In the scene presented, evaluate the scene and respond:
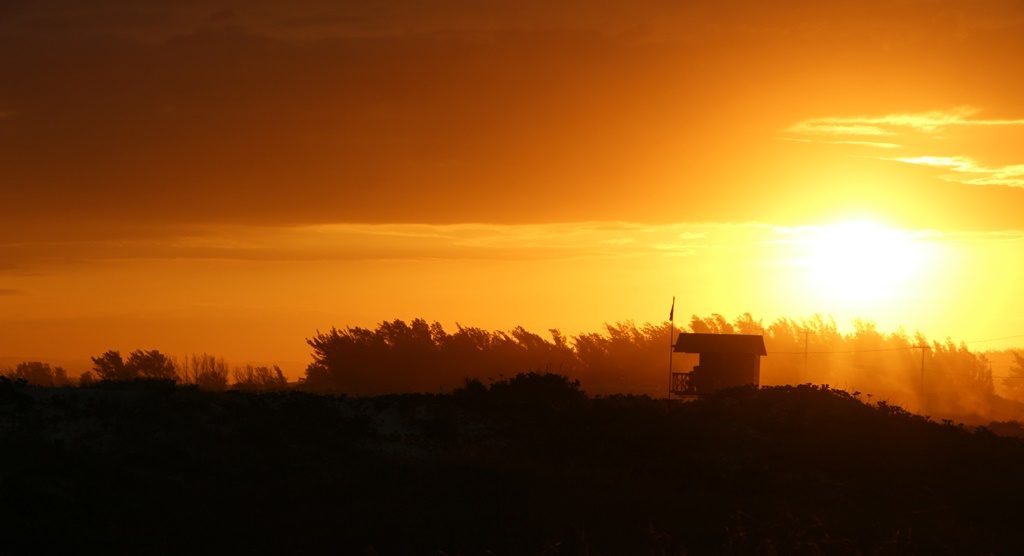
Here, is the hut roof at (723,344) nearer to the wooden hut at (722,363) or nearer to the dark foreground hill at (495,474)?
the wooden hut at (722,363)

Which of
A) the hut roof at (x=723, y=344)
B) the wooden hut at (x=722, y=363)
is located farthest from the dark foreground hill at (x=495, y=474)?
the hut roof at (x=723, y=344)

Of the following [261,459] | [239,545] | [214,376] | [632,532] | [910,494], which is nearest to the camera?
[239,545]

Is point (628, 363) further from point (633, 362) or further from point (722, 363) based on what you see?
point (722, 363)

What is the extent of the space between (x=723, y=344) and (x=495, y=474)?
145 feet

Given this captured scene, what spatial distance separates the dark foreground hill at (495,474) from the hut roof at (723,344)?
28446 mm

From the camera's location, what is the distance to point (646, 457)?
111 feet

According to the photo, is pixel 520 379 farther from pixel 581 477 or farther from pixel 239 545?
pixel 239 545

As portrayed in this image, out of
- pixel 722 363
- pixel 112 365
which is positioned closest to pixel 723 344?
pixel 722 363

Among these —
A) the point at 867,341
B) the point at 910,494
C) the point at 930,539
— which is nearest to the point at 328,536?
the point at 930,539

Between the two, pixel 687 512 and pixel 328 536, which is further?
pixel 687 512

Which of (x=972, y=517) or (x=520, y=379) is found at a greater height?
(x=520, y=379)

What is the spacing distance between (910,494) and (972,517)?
1987 millimetres

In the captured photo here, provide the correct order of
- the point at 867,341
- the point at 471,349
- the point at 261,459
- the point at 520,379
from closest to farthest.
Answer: the point at 261,459 → the point at 520,379 → the point at 471,349 → the point at 867,341

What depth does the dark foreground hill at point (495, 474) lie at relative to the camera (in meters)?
22.7
